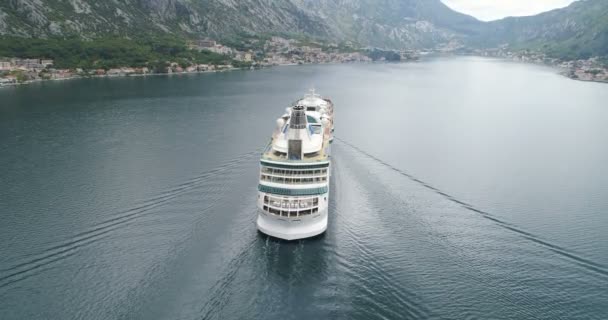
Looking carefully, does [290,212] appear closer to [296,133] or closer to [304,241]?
[304,241]

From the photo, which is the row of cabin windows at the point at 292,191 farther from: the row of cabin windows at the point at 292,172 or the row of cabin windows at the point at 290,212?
the row of cabin windows at the point at 292,172

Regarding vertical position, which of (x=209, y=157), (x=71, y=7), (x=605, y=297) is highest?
(x=71, y=7)

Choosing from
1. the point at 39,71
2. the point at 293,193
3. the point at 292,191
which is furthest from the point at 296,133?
the point at 39,71

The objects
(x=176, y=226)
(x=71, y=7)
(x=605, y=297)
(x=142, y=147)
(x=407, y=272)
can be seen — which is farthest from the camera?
(x=71, y=7)

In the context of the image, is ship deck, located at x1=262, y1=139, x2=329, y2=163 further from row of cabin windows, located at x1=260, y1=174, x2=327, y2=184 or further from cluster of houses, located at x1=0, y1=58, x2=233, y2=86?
cluster of houses, located at x1=0, y1=58, x2=233, y2=86

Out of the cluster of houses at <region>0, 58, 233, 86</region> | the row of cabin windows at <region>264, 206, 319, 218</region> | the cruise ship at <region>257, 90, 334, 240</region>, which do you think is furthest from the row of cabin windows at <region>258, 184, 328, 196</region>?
the cluster of houses at <region>0, 58, 233, 86</region>

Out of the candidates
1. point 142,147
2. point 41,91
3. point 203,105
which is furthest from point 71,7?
point 142,147

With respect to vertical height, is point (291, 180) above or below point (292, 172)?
below

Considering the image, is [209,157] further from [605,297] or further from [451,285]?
[605,297]
